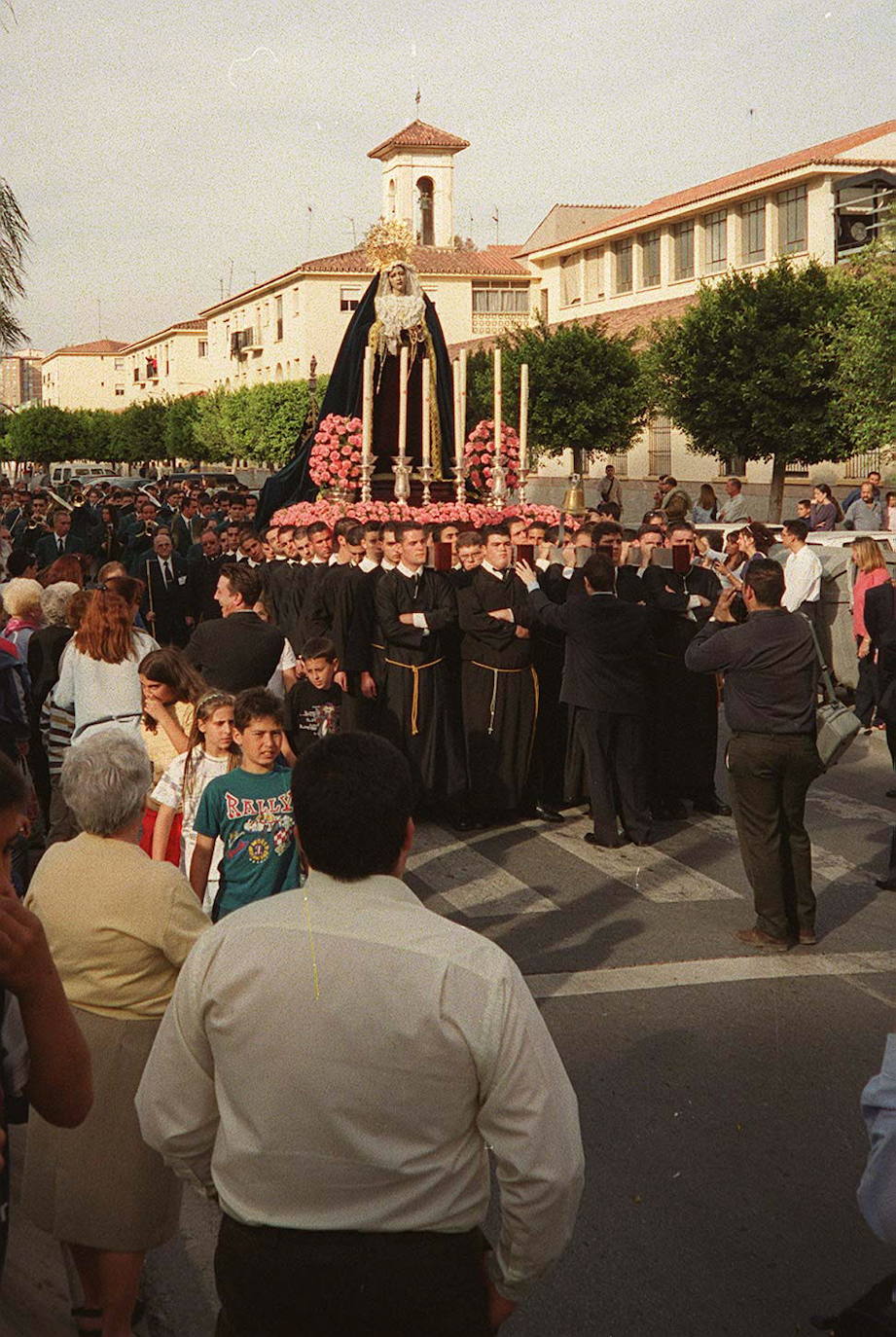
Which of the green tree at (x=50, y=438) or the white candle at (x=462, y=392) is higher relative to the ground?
the green tree at (x=50, y=438)

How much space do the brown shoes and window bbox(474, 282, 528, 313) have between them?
237ft

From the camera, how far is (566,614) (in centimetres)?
975

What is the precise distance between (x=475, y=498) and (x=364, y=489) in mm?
2293

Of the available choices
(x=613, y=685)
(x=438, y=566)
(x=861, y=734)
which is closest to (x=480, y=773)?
(x=613, y=685)

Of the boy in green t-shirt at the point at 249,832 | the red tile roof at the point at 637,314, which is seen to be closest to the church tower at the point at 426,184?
the red tile roof at the point at 637,314

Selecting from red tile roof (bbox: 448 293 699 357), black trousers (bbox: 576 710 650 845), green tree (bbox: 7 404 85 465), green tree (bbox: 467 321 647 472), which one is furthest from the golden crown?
green tree (bbox: 7 404 85 465)

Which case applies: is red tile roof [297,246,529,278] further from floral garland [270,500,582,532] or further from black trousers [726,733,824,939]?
black trousers [726,733,824,939]

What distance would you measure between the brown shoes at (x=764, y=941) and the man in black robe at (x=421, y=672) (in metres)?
3.13

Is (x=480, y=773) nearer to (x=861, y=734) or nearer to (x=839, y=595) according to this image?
(x=861, y=734)

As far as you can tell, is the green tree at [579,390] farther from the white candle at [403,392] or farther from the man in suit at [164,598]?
the man in suit at [164,598]

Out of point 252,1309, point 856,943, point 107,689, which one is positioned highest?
point 107,689

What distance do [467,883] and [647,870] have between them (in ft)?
3.71

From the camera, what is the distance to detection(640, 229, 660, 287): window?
59.3m

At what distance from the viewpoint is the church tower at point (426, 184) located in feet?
261
